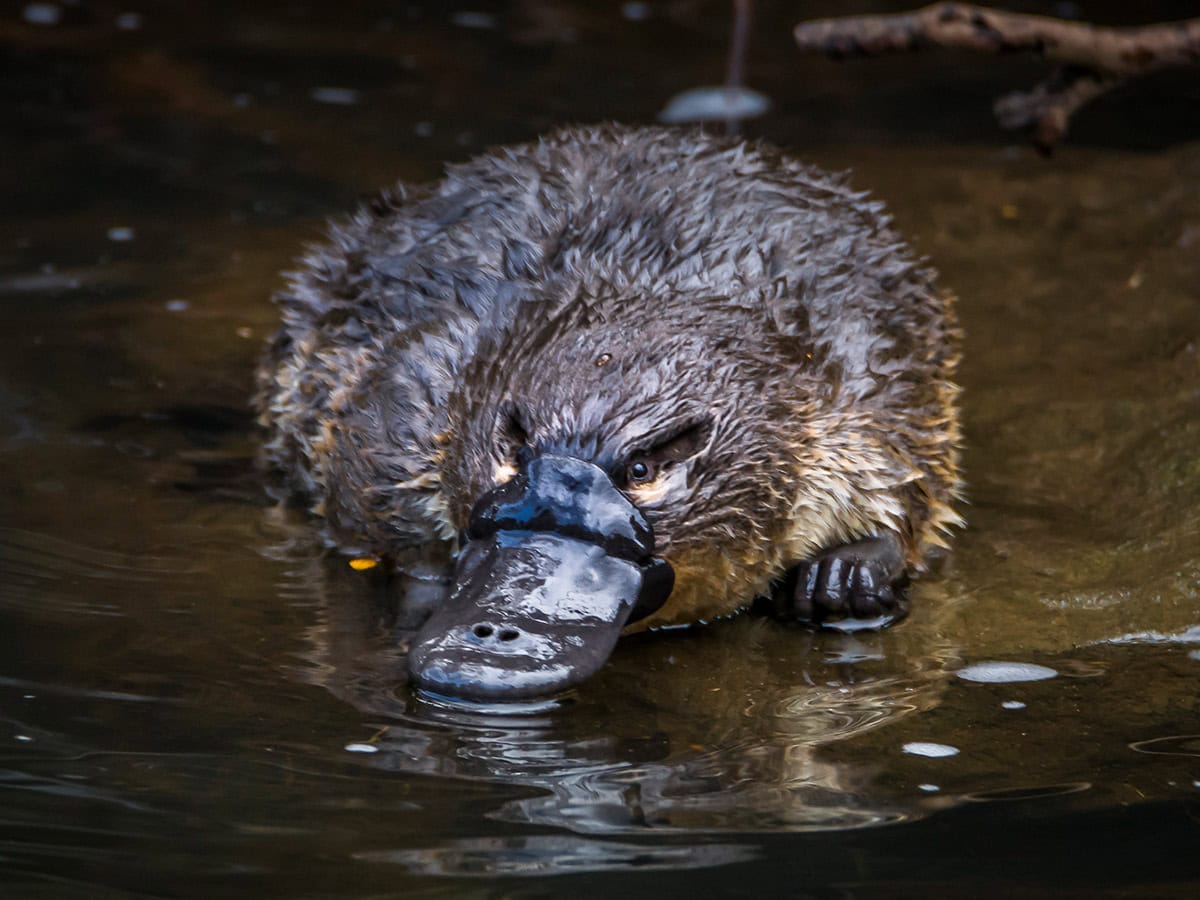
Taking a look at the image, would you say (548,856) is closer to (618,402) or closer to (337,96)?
(618,402)

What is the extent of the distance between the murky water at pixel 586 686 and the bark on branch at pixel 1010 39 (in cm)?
92

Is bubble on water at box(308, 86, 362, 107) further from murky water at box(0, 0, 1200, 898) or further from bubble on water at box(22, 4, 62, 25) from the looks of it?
bubble on water at box(22, 4, 62, 25)

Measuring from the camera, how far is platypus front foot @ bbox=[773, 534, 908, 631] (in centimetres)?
377

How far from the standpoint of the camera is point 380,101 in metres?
7.83

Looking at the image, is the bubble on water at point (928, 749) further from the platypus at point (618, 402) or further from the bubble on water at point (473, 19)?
the bubble on water at point (473, 19)

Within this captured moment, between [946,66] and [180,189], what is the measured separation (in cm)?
386

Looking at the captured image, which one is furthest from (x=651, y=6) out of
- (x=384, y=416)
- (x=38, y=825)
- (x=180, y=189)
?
(x=38, y=825)

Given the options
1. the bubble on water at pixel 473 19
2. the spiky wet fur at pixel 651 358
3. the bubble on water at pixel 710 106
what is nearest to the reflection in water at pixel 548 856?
the spiky wet fur at pixel 651 358

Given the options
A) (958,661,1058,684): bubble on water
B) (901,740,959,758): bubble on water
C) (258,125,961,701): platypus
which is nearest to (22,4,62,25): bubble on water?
(258,125,961,701): platypus

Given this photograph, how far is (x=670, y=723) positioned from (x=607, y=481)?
0.47 m

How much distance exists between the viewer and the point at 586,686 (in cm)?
341

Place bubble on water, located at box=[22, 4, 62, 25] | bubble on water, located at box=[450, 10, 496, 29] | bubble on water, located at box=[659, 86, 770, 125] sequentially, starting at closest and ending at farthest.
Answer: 1. bubble on water, located at box=[659, 86, 770, 125]
2. bubble on water, located at box=[22, 4, 62, 25]
3. bubble on water, located at box=[450, 10, 496, 29]

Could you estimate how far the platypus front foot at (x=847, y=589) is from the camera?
3773mm

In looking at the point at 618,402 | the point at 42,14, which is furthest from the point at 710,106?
the point at 618,402
